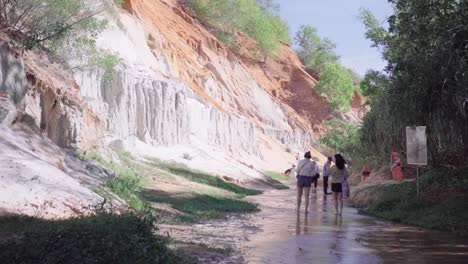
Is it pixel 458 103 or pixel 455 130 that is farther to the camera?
pixel 455 130

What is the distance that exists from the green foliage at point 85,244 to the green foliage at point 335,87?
6756 cm

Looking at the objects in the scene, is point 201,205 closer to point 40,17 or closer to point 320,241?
point 320,241

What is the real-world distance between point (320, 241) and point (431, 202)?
547 centimetres

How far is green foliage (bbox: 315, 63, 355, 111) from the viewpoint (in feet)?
235

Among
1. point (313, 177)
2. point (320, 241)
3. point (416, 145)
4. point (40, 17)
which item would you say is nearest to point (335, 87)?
point (40, 17)

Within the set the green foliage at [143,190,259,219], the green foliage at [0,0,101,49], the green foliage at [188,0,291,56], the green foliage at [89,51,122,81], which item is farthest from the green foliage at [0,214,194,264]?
the green foliage at [188,0,291,56]

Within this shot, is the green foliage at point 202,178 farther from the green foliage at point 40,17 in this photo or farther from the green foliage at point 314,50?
the green foliage at point 314,50

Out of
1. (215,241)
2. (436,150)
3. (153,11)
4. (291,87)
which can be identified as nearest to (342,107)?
(291,87)

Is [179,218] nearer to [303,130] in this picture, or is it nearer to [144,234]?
[144,234]

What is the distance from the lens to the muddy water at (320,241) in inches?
282

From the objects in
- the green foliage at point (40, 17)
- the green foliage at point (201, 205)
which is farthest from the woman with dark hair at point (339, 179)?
the green foliage at point (40, 17)

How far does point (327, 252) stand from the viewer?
7.63 meters

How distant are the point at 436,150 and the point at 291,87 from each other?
56047 millimetres

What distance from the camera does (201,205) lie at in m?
14.9
